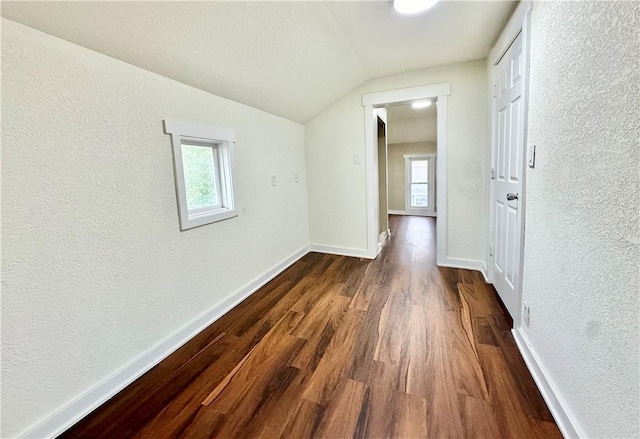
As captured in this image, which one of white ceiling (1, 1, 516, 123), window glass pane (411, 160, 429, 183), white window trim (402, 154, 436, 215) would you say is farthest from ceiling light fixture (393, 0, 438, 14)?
window glass pane (411, 160, 429, 183)

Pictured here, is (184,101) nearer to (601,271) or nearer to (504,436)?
(601,271)

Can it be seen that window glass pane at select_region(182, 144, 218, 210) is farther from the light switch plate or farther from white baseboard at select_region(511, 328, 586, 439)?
white baseboard at select_region(511, 328, 586, 439)

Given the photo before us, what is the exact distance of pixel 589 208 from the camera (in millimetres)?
1000

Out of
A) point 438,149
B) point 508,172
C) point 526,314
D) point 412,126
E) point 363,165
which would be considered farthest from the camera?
point 412,126

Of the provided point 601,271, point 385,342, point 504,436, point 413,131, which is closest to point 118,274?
point 385,342

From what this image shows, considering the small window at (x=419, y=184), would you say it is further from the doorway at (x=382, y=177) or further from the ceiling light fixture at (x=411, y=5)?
the ceiling light fixture at (x=411, y=5)

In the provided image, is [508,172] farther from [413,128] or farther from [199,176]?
[413,128]

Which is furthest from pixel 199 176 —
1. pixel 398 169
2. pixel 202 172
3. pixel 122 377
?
pixel 398 169

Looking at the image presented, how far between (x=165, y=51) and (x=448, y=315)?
2.47m

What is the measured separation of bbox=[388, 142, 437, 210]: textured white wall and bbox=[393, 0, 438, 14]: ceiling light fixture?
4892mm

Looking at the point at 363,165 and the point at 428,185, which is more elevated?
the point at 363,165

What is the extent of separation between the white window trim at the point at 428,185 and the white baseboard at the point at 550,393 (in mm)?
5051

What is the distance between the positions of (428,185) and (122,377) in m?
6.40

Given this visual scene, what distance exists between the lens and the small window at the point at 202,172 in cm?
177
